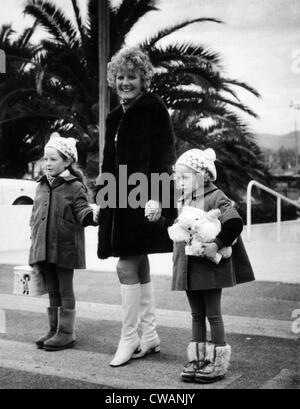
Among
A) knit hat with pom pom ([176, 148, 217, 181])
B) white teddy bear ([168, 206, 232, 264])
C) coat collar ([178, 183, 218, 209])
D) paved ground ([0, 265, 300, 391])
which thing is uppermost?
knit hat with pom pom ([176, 148, 217, 181])

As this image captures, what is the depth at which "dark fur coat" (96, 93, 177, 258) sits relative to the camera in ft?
14.4

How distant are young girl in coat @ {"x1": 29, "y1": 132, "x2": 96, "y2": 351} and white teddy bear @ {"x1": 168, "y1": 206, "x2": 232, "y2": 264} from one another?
3.21ft

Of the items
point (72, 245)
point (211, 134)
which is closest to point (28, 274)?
point (72, 245)

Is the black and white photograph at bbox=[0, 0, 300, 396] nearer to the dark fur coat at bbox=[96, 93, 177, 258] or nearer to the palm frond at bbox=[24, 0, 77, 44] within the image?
the dark fur coat at bbox=[96, 93, 177, 258]

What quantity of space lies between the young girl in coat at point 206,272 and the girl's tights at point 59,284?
3.50 feet

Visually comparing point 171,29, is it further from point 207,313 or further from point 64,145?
point 207,313

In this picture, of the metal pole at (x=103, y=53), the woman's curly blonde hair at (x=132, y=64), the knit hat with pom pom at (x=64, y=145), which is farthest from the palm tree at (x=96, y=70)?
the woman's curly blonde hair at (x=132, y=64)

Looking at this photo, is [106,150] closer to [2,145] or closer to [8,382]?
[8,382]

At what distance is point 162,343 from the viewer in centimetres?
496

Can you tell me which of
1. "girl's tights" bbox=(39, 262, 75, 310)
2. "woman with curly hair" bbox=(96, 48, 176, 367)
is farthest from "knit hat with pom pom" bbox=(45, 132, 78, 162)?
"girl's tights" bbox=(39, 262, 75, 310)

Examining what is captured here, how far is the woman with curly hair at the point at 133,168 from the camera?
4387mm

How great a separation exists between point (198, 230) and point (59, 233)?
51.4 inches

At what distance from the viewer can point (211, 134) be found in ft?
54.2
